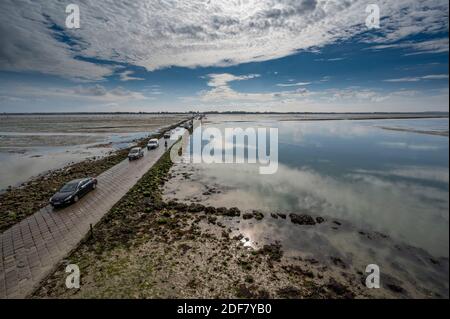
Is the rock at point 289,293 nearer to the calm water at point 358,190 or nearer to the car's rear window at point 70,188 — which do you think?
the calm water at point 358,190

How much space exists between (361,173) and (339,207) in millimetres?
13561

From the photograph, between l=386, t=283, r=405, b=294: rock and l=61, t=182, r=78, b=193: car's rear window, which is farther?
l=61, t=182, r=78, b=193: car's rear window

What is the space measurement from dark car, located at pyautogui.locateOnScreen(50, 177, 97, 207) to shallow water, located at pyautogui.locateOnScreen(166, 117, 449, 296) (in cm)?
804

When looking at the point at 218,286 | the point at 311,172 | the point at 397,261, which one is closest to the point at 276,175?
the point at 311,172

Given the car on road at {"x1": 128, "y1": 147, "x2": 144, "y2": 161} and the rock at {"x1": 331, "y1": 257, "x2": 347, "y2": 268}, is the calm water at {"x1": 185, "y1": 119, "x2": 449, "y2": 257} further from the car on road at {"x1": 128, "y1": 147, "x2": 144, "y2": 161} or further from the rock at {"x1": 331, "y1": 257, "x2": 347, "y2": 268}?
the car on road at {"x1": 128, "y1": 147, "x2": 144, "y2": 161}

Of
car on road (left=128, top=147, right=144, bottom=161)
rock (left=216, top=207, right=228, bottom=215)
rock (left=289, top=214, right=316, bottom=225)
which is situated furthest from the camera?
car on road (left=128, top=147, right=144, bottom=161)

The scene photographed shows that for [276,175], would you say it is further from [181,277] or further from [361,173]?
[181,277]

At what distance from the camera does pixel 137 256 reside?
13172mm

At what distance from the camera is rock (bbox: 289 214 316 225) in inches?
726

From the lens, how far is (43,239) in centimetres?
1404

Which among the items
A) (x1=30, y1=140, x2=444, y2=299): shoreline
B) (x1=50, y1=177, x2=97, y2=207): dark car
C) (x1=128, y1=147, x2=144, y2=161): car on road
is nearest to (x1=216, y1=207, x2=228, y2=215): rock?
(x1=30, y1=140, x2=444, y2=299): shoreline

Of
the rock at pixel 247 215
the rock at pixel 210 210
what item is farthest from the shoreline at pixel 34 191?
the rock at pixel 247 215
